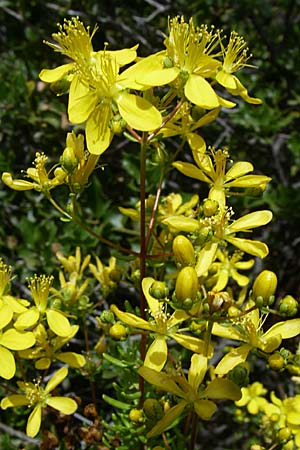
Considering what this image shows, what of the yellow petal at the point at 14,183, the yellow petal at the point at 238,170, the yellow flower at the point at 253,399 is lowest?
the yellow flower at the point at 253,399

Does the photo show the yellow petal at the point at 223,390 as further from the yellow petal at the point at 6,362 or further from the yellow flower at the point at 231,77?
the yellow flower at the point at 231,77

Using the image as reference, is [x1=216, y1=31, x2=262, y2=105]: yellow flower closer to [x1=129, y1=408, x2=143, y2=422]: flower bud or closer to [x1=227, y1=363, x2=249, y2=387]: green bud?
[x1=227, y1=363, x2=249, y2=387]: green bud

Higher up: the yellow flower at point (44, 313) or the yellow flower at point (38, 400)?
the yellow flower at point (44, 313)

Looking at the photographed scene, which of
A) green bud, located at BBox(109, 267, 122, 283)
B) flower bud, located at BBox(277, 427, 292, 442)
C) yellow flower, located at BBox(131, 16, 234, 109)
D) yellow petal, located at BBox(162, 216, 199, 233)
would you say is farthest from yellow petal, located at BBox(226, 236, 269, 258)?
flower bud, located at BBox(277, 427, 292, 442)

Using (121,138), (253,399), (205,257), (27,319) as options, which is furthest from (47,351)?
(121,138)

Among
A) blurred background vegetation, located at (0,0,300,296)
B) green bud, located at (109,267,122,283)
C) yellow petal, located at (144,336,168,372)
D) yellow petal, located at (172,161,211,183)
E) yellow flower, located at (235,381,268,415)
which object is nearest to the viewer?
yellow petal, located at (144,336,168,372)

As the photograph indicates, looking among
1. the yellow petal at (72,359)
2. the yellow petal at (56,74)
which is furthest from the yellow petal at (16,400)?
the yellow petal at (56,74)
